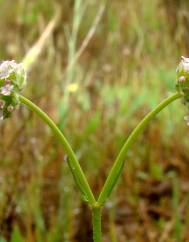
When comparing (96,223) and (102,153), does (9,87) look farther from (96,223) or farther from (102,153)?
(102,153)

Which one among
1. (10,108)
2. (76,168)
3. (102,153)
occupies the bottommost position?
(102,153)

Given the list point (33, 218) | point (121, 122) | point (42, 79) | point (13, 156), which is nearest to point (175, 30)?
point (121, 122)

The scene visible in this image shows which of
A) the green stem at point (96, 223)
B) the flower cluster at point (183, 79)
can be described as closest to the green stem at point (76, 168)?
the green stem at point (96, 223)

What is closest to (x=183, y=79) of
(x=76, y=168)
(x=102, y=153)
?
(x=76, y=168)

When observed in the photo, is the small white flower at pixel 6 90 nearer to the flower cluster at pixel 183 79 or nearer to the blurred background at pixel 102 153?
the flower cluster at pixel 183 79

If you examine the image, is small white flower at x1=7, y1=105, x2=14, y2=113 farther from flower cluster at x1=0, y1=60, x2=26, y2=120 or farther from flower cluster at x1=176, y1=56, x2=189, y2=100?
flower cluster at x1=176, y1=56, x2=189, y2=100

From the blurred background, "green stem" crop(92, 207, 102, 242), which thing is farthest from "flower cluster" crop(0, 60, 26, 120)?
the blurred background

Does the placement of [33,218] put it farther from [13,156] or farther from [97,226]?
[97,226]
